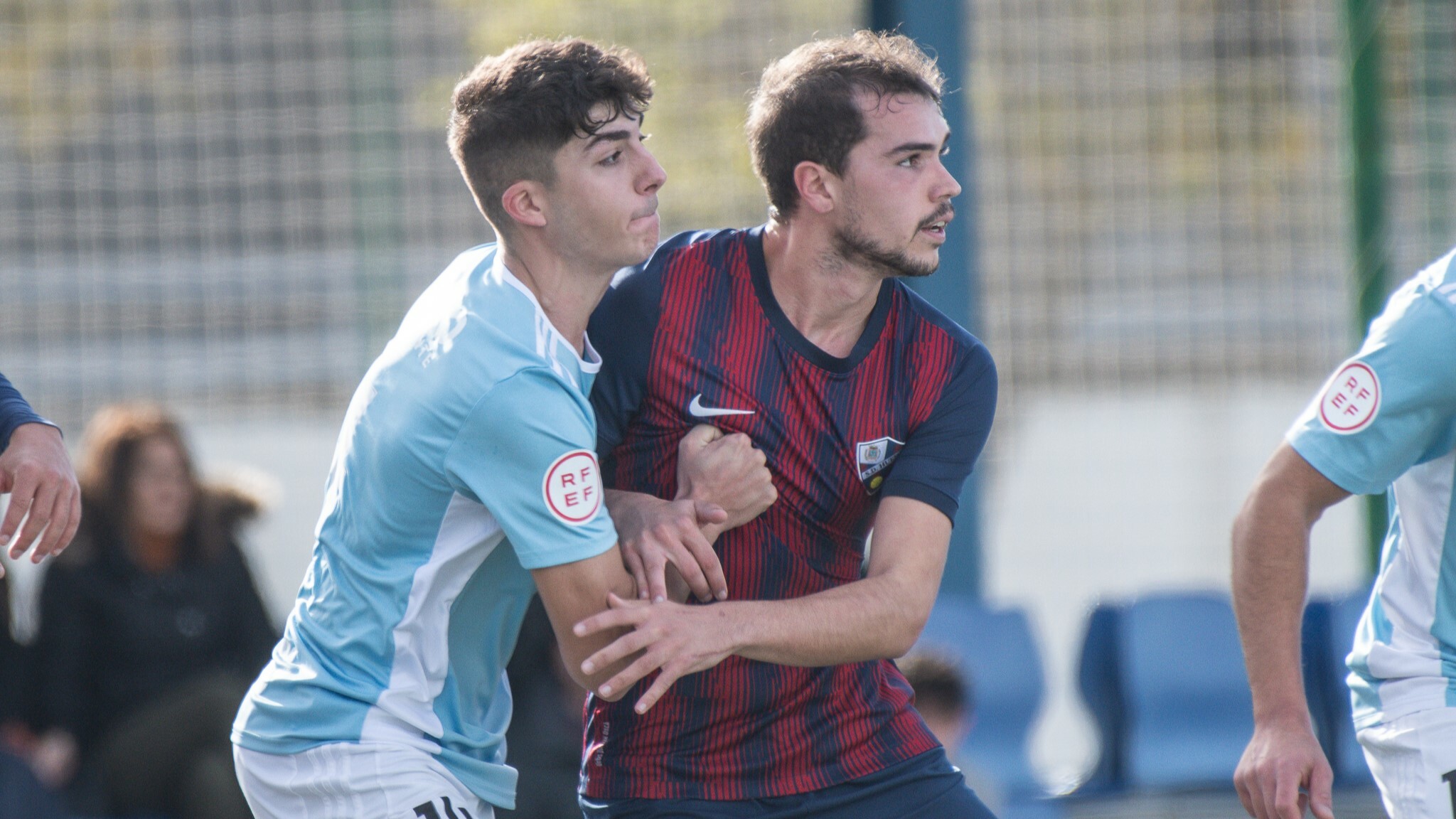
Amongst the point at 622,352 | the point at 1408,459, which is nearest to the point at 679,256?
the point at 622,352

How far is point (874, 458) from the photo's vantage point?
2727 millimetres

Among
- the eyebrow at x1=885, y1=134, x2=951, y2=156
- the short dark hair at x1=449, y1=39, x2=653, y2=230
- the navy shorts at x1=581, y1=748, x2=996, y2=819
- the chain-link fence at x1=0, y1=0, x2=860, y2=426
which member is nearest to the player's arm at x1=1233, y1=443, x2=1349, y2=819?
the navy shorts at x1=581, y1=748, x2=996, y2=819

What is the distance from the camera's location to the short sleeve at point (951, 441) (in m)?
2.68

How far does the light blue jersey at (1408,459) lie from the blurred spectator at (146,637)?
3.40 metres

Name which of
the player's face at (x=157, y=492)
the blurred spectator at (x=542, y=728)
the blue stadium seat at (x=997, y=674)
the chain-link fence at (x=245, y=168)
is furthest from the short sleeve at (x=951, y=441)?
the chain-link fence at (x=245, y=168)

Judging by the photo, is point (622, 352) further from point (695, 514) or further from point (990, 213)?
point (990, 213)

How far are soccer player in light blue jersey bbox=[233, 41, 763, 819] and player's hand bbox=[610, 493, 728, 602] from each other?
0.03 meters

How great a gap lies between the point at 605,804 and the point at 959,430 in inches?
36.9

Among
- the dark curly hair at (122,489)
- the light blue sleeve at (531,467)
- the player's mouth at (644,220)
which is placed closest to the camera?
the light blue sleeve at (531,467)

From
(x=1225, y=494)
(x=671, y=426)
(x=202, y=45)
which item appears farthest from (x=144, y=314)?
(x=1225, y=494)

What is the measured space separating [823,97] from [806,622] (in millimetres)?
987

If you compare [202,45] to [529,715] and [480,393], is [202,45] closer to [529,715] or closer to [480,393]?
[529,715]

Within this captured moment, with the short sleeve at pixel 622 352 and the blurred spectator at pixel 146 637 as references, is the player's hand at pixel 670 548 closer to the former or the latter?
the short sleeve at pixel 622 352

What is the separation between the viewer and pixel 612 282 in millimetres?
2789
